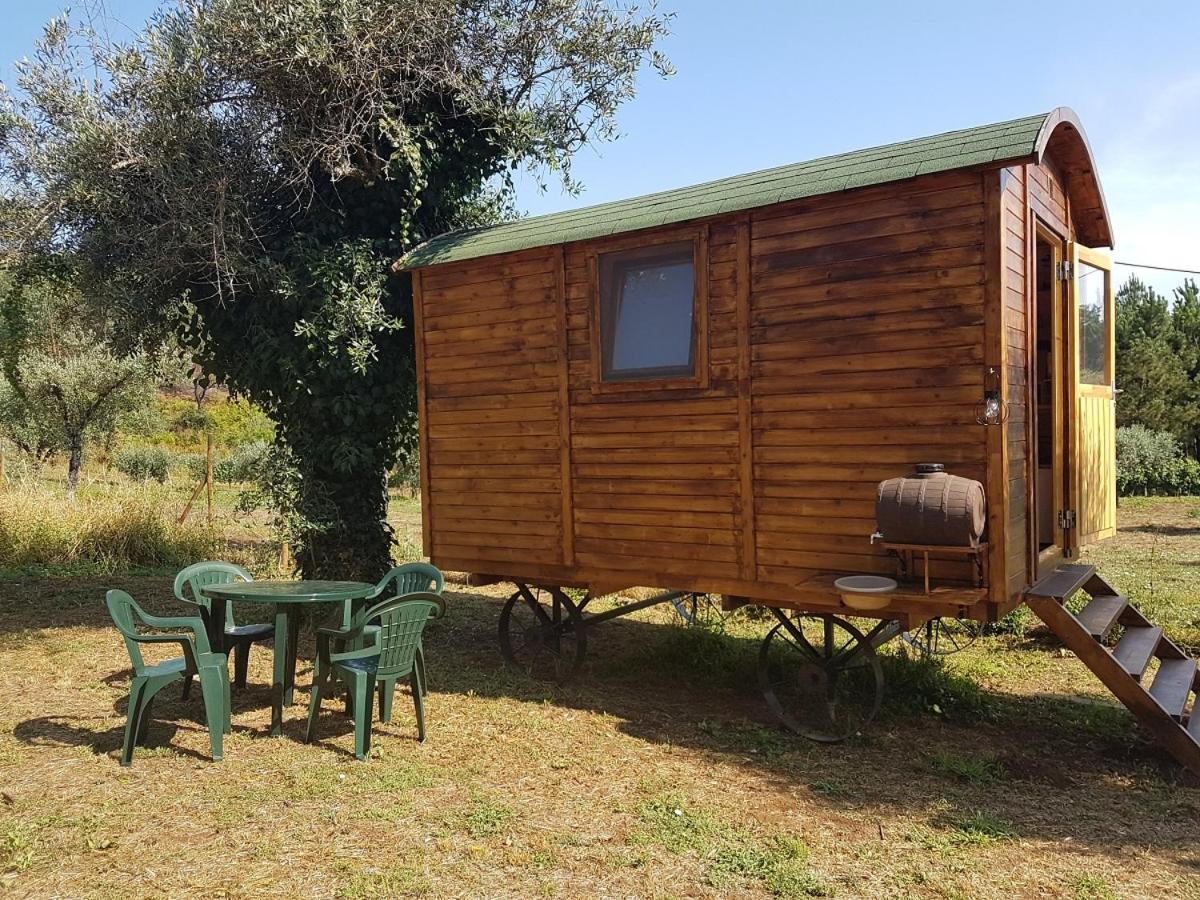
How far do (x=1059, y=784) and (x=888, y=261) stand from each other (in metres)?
3.15

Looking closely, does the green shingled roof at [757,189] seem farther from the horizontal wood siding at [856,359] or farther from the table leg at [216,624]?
the table leg at [216,624]

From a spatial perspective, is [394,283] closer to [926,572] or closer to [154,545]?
[926,572]

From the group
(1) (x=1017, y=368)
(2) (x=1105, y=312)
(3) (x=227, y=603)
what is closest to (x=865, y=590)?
(1) (x=1017, y=368)

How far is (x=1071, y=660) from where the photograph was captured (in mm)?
7312

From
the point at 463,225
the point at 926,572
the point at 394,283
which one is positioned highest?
the point at 463,225

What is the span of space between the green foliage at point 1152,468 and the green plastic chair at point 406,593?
Answer: 2033 centimetres

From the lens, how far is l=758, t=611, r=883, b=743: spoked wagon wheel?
223 inches

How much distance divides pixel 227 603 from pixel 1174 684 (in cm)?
621

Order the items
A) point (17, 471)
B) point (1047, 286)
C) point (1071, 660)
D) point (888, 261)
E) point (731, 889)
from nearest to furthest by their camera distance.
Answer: point (731, 889) < point (888, 261) < point (1047, 286) < point (1071, 660) < point (17, 471)

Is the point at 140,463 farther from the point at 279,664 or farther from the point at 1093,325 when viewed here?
the point at 1093,325

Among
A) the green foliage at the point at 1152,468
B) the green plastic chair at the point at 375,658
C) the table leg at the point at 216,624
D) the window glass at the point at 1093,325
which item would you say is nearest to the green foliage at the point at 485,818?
the green plastic chair at the point at 375,658

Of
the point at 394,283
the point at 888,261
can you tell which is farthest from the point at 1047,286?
the point at 394,283

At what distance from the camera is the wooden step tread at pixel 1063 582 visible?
5285 mm

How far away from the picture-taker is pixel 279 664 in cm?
544
